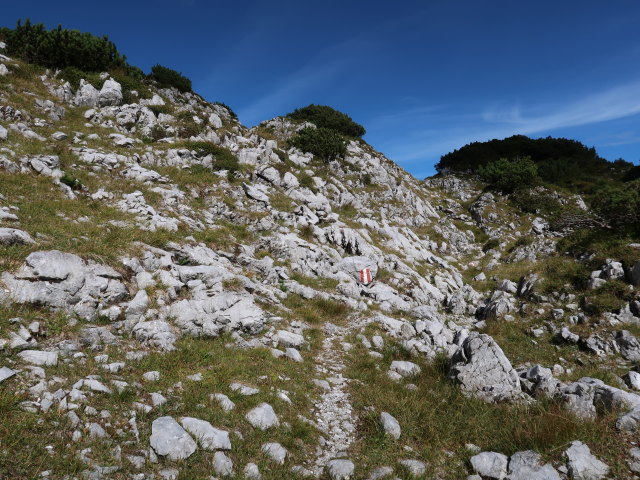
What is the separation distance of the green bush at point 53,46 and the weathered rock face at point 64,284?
28.2 meters

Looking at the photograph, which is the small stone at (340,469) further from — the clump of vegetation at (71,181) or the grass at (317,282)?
the clump of vegetation at (71,181)

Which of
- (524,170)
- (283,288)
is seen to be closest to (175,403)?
(283,288)

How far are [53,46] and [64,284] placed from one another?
29793mm

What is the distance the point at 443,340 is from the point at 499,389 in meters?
4.36

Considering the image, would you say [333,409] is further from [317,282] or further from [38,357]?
[317,282]

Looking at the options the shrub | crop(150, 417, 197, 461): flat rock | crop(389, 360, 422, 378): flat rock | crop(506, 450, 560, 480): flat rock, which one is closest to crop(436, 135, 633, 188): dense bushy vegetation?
the shrub

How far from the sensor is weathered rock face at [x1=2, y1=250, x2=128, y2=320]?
25.4ft

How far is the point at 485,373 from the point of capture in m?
8.00

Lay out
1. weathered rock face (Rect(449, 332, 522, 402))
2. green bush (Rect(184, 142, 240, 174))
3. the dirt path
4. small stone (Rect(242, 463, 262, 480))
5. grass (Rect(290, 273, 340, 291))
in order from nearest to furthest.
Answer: small stone (Rect(242, 463, 262, 480))
the dirt path
weathered rock face (Rect(449, 332, 522, 402))
grass (Rect(290, 273, 340, 291))
green bush (Rect(184, 142, 240, 174))

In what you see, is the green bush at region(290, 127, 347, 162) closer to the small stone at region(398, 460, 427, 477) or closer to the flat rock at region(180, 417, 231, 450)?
the flat rock at region(180, 417, 231, 450)

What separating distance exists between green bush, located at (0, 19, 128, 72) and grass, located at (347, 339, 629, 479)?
34942mm

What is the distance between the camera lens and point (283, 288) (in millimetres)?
14172

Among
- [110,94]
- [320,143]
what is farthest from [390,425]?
[320,143]

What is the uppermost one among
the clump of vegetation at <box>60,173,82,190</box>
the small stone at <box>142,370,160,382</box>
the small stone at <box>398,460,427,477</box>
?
the clump of vegetation at <box>60,173,82,190</box>
